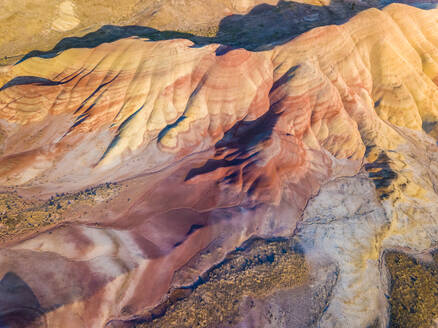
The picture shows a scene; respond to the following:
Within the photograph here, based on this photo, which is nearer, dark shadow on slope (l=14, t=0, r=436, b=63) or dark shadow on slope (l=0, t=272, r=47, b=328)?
dark shadow on slope (l=0, t=272, r=47, b=328)

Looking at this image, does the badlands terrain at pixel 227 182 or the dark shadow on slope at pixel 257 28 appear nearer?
the badlands terrain at pixel 227 182

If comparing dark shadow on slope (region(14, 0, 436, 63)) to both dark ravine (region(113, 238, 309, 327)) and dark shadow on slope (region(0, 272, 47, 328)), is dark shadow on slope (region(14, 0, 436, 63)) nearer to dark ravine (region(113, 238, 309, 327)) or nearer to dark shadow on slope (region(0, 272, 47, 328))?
dark ravine (region(113, 238, 309, 327))

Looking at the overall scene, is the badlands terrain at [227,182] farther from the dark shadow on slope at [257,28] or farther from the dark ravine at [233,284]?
the dark shadow on slope at [257,28]

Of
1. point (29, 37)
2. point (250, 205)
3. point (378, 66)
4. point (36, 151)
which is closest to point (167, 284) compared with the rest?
point (250, 205)

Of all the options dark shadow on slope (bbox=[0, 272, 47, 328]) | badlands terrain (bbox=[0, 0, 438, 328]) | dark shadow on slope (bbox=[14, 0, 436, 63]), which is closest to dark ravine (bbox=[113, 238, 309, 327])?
badlands terrain (bbox=[0, 0, 438, 328])

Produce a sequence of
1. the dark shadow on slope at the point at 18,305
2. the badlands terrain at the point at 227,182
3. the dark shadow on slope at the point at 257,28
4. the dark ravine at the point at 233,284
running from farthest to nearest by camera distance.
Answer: the dark shadow on slope at the point at 257,28
the badlands terrain at the point at 227,182
the dark ravine at the point at 233,284
the dark shadow on slope at the point at 18,305

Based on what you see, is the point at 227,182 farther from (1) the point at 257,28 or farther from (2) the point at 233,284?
(1) the point at 257,28

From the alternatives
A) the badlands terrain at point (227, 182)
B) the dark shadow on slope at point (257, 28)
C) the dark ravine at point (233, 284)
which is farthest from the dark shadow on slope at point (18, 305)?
the dark shadow on slope at point (257, 28)

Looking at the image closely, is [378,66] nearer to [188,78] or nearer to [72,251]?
[188,78]
